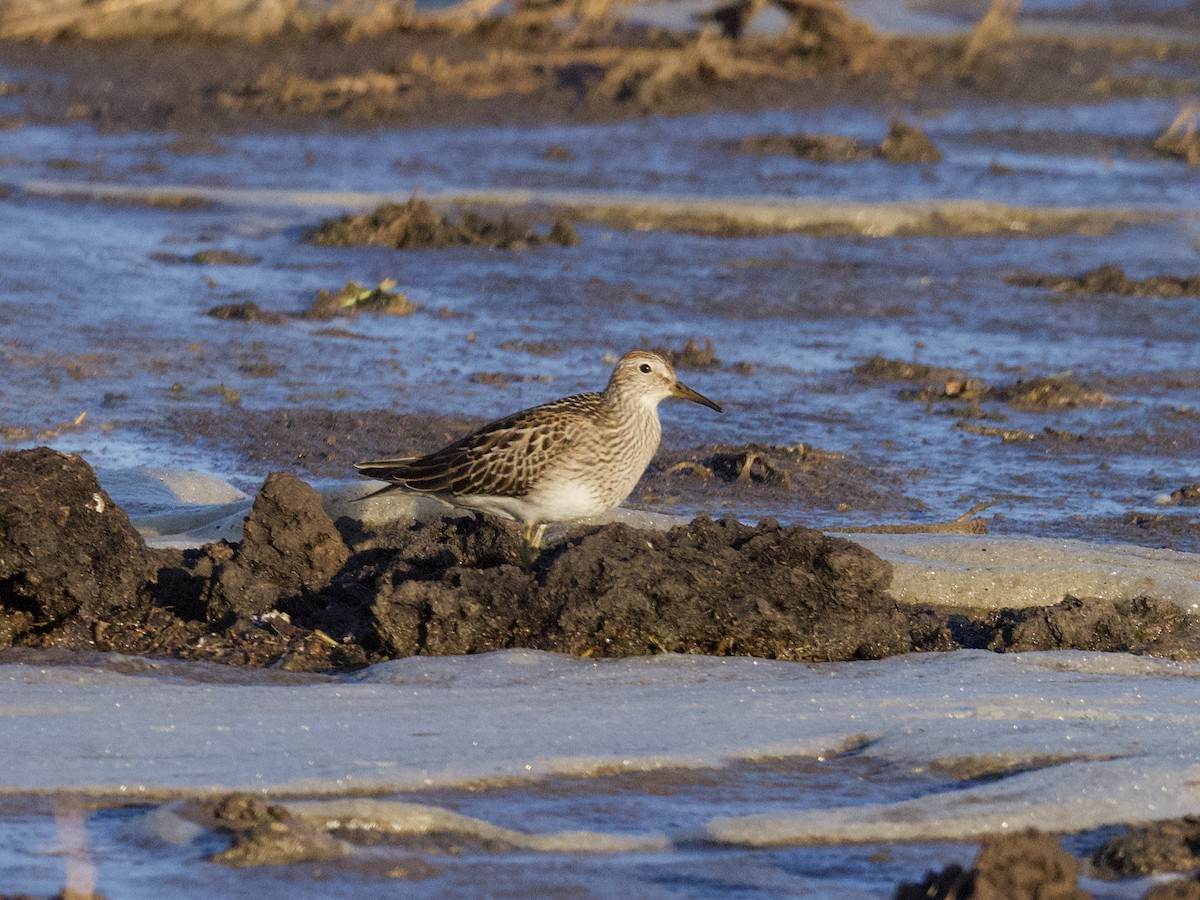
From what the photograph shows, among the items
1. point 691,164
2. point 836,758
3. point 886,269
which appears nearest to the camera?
point 836,758

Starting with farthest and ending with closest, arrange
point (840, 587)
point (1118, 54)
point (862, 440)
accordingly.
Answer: point (1118, 54)
point (862, 440)
point (840, 587)

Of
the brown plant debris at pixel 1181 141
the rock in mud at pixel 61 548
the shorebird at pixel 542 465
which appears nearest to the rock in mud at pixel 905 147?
the brown plant debris at pixel 1181 141

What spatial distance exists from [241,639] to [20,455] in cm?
94

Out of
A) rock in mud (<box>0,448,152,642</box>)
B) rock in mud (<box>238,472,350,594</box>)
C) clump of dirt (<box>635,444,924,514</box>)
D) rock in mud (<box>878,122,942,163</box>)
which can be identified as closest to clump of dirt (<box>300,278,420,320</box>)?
clump of dirt (<box>635,444,924,514</box>)

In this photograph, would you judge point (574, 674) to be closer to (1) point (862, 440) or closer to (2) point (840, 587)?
(2) point (840, 587)

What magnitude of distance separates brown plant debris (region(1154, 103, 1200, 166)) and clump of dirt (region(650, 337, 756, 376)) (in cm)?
851

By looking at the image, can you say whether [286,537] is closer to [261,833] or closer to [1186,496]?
[261,833]

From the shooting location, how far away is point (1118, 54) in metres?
25.5

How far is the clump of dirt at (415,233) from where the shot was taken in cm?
1382

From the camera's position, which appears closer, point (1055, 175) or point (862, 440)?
point (862, 440)

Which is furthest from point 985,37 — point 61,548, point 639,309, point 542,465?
point 61,548

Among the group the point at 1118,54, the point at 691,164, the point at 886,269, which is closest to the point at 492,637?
the point at 886,269

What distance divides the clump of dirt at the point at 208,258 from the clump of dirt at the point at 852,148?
6119mm

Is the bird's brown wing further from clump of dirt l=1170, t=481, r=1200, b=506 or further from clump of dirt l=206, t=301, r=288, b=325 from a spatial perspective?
clump of dirt l=206, t=301, r=288, b=325
